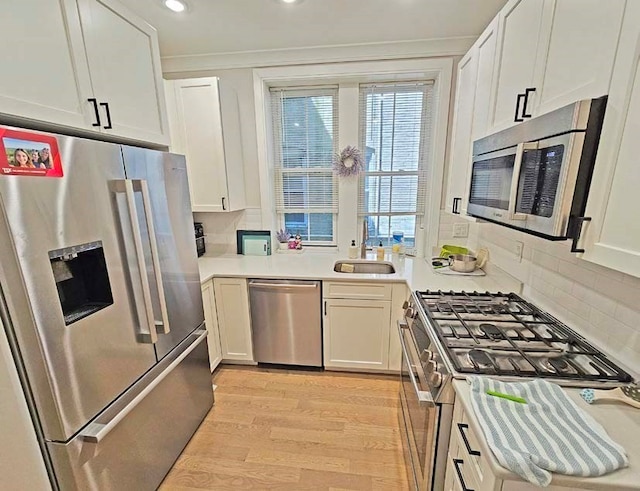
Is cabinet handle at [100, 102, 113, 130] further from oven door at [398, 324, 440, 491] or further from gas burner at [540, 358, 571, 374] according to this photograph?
gas burner at [540, 358, 571, 374]

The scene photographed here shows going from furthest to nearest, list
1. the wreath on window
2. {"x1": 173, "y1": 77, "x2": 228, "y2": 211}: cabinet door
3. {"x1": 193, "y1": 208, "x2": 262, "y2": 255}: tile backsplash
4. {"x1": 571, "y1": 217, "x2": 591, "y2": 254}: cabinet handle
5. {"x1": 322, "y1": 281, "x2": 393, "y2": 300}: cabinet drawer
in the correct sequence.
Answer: {"x1": 193, "y1": 208, "x2": 262, "y2": 255}: tile backsplash, the wreath on window, {"x1": 173, "y1": 77, "x2": 228, "y2": 211}: cabinet door, {"x1": 322, "y1": 281, "x2": 393, "y2": 300}: cabinet drawer, {"x1": 571, "y1": 217, "x2": 591, "y2": 254}: cabinet handle

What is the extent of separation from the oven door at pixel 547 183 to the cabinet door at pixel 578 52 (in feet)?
0.53

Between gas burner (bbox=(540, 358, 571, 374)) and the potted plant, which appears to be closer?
gas burner (bbox=(540, 358, 571, 374))

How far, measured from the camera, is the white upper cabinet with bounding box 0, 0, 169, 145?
1.00 meters

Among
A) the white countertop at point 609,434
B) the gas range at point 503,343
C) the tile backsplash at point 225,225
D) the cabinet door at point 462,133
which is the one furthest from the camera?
the tile backsplash at point 225,225

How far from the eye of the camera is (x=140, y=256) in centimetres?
134

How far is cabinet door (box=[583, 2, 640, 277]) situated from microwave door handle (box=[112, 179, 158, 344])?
1667 millimetres

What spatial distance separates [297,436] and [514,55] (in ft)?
7.88

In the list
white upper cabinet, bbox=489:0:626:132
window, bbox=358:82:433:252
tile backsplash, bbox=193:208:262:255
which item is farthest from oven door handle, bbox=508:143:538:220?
tile backsplash, bbox=193:208:262:255

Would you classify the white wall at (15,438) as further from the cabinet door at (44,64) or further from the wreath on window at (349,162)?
the wreath on window at (349,162)

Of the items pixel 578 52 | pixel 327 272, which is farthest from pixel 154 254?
pixel 578 52

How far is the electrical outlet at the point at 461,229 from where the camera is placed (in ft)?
8.54

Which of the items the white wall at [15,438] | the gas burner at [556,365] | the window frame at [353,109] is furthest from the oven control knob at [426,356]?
the window frame at [353,109]

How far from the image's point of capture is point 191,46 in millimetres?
2346
